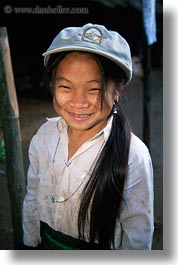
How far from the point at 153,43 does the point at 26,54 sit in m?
0.35

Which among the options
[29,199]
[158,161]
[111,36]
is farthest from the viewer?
[158,161]

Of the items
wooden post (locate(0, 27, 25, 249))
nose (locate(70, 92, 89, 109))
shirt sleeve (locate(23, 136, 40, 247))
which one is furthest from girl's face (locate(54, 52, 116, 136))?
wooden post (locate(0, 27, 25, 249))

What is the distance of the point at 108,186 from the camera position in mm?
843

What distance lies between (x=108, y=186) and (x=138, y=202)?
0.24 ft

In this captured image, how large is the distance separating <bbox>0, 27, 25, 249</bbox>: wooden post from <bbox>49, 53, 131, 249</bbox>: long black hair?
25 centimetres

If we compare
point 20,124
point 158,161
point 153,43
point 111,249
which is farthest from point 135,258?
point 153,43

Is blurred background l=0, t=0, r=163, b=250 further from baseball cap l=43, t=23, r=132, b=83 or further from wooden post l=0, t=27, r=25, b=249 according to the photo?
baseball cap l=43, t=23, r=132, b=83

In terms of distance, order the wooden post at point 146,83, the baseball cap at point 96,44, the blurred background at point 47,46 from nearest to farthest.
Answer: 1. the baseball cap at point 96,44
2. the blurred background at point 47,46
3. the wooden post at point 146,83

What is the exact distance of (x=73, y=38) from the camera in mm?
750

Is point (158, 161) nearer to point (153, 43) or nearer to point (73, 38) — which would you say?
point (153, 43)

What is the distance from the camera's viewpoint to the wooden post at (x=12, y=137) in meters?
1.00

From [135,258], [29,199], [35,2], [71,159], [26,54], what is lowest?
[135,258]

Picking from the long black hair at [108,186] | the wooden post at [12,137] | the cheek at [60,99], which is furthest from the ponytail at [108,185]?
the wooden post at [12,137]

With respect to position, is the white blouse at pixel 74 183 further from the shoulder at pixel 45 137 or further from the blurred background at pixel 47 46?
the blurred background at pixel 47 46
